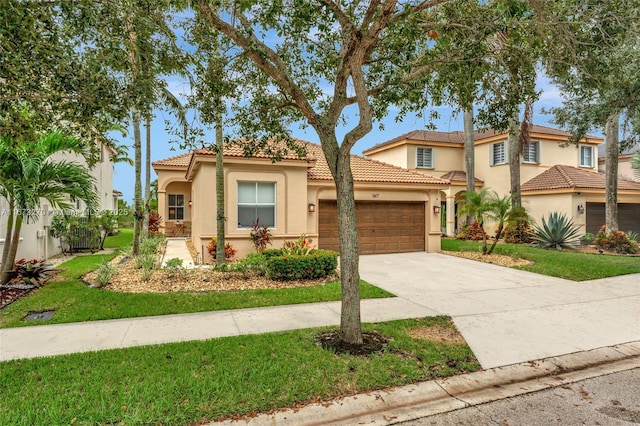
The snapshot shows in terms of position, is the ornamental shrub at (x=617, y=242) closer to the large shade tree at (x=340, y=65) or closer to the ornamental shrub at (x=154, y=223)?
the large shade tree at (x=340, y=65)

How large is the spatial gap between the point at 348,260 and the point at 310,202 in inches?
346

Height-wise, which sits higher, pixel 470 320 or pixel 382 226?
pixel 382 226

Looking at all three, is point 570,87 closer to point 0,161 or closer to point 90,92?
point 90,92

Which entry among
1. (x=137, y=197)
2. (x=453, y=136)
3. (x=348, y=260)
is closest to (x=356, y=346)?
(x=348, y=260)

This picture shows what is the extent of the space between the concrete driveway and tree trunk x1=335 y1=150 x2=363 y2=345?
5.62 ft

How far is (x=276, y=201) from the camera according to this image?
12.9 meters

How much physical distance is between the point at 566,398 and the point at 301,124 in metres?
6.34

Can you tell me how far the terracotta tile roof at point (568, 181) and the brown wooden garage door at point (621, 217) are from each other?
1.11 metres

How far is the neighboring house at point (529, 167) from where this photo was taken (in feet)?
63.7

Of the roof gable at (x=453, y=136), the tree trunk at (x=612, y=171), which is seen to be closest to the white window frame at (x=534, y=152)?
the roof gable at (x=453, y=136)

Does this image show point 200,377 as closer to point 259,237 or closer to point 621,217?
point 259,237

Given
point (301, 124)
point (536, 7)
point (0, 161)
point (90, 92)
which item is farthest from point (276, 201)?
point (536, 7)

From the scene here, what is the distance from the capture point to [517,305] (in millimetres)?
7520

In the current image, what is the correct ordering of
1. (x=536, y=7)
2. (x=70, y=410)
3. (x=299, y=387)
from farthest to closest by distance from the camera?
(x=536, y=7)
(x=299, y=387)
(x=70, y=410)
